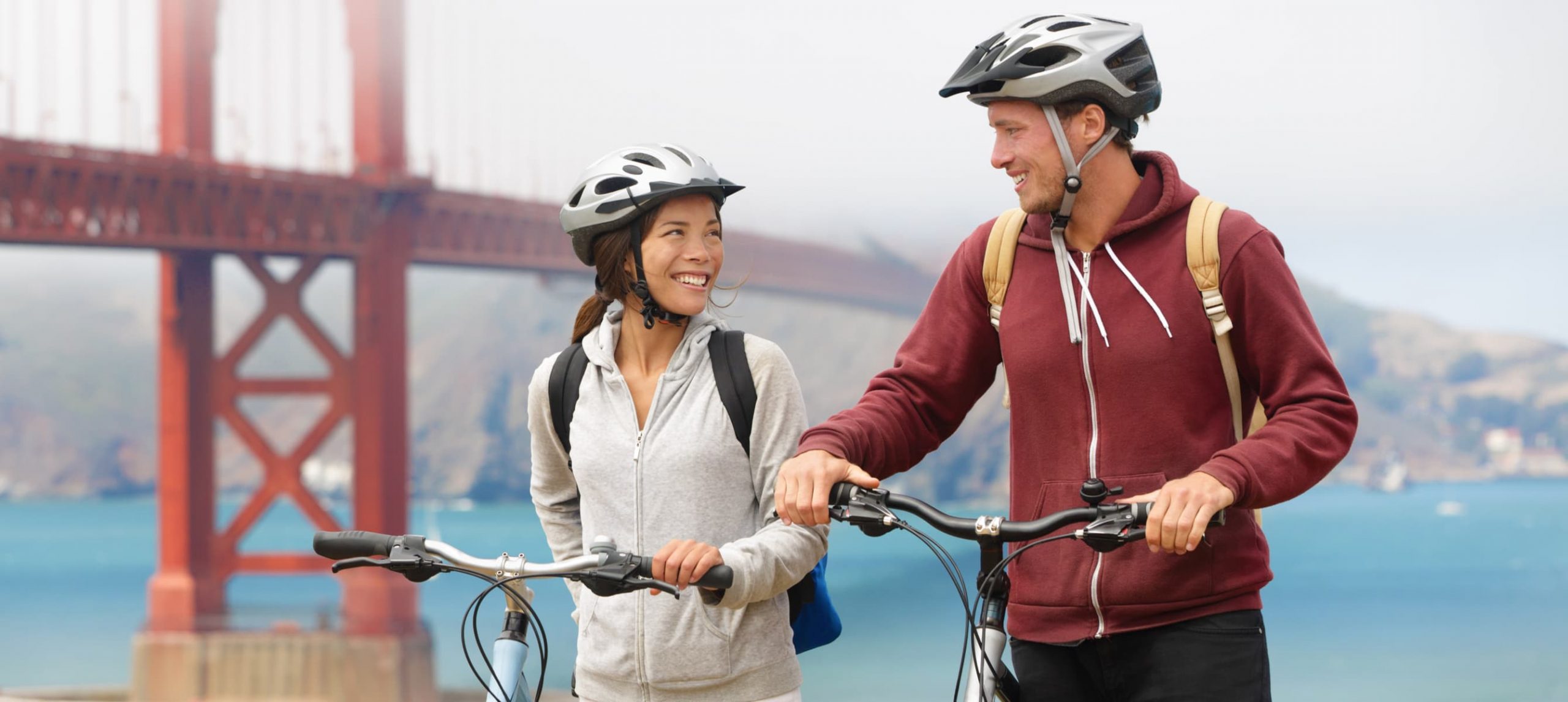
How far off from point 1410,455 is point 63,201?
3529 inches

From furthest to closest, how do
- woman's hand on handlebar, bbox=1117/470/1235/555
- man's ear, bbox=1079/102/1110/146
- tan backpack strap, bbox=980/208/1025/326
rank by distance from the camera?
tan backpack strap, bbox=980/208/1025/326 → man's ear, bbox=1079/102/1110/146 → woman's hand on handlebar, bbox=1117/470/1235/555

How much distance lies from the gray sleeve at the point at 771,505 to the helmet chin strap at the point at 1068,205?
0.45 meters

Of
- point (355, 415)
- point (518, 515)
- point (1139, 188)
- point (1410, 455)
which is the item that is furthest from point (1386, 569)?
point (1139, 188)

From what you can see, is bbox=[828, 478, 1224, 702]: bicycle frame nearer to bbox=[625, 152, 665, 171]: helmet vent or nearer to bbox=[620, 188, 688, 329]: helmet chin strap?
bbox=[620, 188, 688, 329]: helmet chin strap

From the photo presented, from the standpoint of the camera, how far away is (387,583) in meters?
34.2

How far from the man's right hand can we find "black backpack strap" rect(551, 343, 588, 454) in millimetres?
571

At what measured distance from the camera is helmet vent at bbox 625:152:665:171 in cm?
272

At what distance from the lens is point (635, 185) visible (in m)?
2.71

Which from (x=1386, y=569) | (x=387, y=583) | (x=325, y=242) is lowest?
(x=1386, y=569)

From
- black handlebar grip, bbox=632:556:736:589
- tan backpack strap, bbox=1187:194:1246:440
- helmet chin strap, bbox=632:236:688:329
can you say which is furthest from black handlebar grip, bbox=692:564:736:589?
tan backpack strap, bbox=1187:194:1246:440

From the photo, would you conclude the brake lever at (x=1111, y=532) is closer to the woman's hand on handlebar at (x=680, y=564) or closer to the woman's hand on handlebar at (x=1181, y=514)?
the woman's hand on handlebar at (x=1181, y=514)

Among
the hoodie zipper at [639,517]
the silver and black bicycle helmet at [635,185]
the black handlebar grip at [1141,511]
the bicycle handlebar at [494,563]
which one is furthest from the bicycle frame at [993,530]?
the silver and black bicycle helmet at [635,185]

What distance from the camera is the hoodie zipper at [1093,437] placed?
238cm

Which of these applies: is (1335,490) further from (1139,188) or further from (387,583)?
(1139,188)
